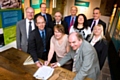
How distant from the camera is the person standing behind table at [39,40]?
1823 mm

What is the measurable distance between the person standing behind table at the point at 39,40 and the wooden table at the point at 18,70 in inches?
6.6

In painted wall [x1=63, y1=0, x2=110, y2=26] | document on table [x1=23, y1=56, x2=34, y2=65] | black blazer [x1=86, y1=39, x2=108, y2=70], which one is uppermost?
painted wall [x1=63, y1=0, x2=110, y2=26]

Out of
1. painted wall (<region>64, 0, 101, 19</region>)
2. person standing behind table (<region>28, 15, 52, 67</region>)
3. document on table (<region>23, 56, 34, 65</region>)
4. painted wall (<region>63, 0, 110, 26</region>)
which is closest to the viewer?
document on table (<region>23, 56, 34, 65</region>)

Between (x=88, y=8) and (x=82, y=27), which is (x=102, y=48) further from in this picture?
(x=88, y=8)

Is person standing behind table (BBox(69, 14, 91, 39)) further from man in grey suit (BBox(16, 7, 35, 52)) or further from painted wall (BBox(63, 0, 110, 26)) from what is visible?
painted wall (BBox(63, 0, 110, 26))

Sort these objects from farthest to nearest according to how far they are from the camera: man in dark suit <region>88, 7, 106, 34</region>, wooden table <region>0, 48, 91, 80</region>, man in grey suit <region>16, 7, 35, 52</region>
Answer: man in dark suit <region>88, 7, 106, 34</region> → man in grey suit <region>16, 7, 35, 52</region> → wooden table <region>0, 48, 91, 80</region>

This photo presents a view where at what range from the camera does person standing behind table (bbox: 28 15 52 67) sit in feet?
5.98

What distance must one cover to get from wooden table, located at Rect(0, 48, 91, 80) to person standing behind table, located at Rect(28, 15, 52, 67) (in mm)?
168

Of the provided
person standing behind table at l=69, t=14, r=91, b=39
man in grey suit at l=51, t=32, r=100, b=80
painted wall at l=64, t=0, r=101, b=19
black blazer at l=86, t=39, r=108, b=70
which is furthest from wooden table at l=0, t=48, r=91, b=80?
painted wall at l=64, t=0, r=101, b=19

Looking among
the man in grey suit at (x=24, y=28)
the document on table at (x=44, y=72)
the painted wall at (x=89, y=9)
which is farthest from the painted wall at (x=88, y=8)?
the document on table at (x=44, y=72)

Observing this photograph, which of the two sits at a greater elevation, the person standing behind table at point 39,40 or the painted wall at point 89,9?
the painted wall at point 89,9

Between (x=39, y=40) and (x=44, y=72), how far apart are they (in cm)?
60

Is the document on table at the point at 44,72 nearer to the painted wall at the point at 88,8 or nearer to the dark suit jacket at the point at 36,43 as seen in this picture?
the dark suit jacket at the point at 36,43

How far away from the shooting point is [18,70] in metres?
1.12
